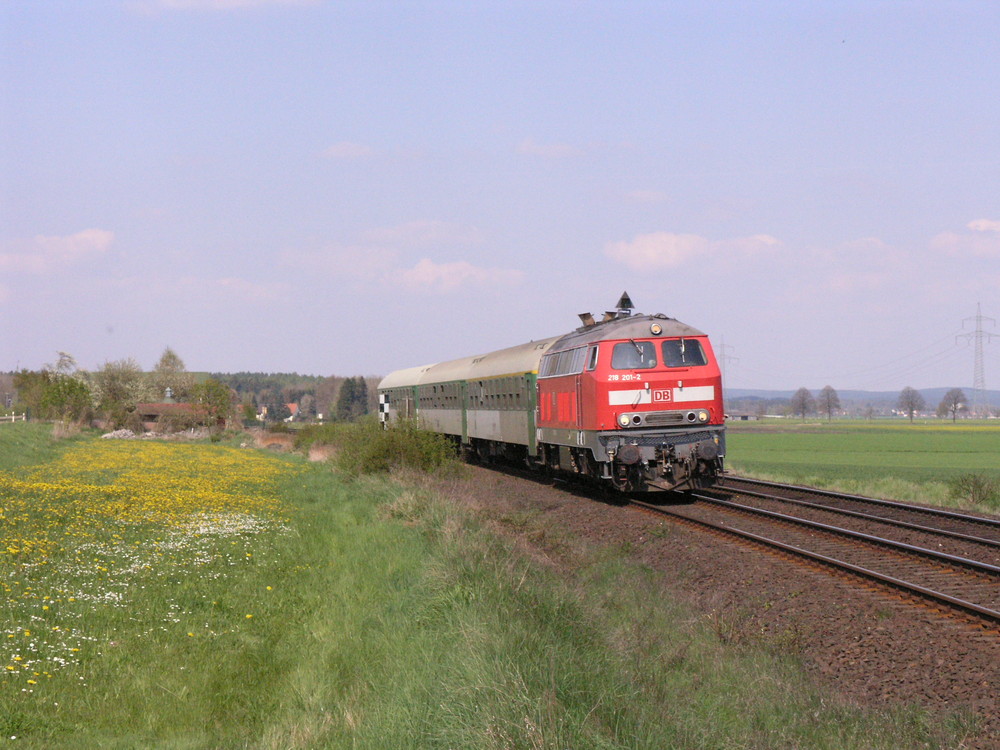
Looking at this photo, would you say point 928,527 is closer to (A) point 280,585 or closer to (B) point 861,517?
(B) point 861,517

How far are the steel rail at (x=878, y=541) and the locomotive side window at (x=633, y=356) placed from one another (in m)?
3.23

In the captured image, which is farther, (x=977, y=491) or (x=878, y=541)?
(x=977, y=491)

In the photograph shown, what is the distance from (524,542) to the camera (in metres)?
15.1

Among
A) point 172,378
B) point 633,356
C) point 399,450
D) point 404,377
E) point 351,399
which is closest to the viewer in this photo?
point 633,356

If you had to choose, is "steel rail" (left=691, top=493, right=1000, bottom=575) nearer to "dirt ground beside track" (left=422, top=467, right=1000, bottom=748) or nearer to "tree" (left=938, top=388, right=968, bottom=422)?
"dirt ground beside track" (left=422, top=467, right=1000, bottom=748)

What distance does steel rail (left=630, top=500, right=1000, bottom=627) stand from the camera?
9539 mm

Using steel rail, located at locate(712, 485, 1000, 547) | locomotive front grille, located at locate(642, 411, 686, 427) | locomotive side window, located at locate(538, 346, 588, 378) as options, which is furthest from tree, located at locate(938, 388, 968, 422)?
locomotive front grille, located at locate(642, 411, 686, 427)

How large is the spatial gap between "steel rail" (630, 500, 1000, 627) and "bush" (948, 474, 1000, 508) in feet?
28.6

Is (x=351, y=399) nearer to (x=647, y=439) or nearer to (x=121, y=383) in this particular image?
(x=121, y=383)

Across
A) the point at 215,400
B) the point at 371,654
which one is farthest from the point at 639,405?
the point at 215,400

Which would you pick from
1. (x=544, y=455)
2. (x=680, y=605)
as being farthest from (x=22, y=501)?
(x=680, y=605)

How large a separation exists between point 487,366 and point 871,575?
65.8 ft

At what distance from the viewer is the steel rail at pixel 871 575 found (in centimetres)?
954

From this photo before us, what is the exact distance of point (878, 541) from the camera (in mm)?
13641
